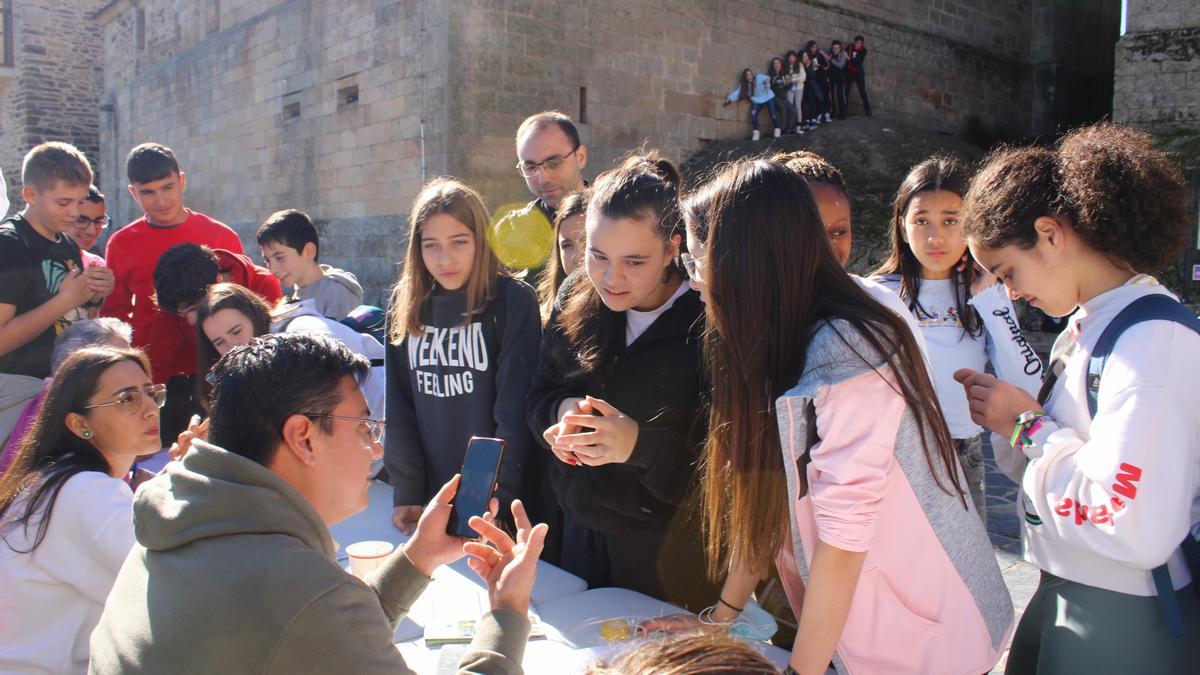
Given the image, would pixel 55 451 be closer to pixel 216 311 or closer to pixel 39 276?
pixel 216 311

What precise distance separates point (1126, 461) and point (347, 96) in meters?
12.7

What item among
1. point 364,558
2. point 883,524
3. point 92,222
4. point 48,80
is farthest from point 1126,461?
point 48,80

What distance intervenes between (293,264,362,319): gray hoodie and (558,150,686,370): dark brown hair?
253cm

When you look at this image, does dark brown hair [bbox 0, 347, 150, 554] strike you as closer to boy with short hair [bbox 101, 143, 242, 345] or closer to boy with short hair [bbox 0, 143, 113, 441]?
boy with short hair [bbox 0, 143, 113, 441]

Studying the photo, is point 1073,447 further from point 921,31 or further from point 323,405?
point 921,31

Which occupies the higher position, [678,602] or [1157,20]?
[1157,20]

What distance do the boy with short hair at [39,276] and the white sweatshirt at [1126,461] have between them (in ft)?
11.6

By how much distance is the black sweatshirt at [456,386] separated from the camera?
2.72 metres

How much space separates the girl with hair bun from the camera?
135cm

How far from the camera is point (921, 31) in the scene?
1748cm

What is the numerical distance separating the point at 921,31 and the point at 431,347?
17653mm

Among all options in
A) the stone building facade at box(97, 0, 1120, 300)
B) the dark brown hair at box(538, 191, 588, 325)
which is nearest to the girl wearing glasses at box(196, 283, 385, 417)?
the dark brown hair at box(538, 191, 588, 325)

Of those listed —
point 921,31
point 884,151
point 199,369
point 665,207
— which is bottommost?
point 199,369

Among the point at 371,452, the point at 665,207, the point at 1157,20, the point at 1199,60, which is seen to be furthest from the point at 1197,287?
the point at 371,452
